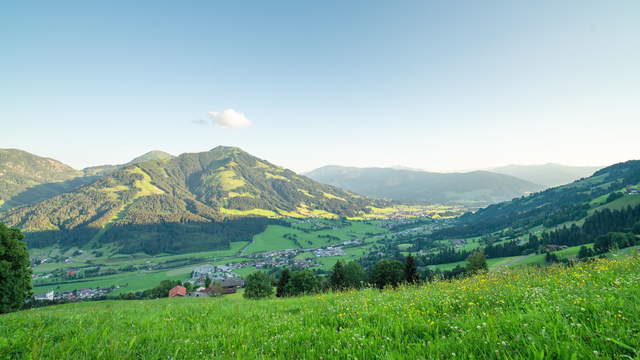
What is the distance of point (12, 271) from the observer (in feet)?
106

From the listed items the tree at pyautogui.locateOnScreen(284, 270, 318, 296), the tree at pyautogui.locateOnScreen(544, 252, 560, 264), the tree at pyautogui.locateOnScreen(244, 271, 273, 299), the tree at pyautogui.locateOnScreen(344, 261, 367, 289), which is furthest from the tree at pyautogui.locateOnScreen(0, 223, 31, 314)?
the tree at pyautogui.locateOnScreen(544, 252, 560, 264)

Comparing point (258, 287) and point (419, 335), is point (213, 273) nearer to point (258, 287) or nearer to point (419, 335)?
point (258, 287)

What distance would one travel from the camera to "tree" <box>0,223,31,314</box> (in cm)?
3109

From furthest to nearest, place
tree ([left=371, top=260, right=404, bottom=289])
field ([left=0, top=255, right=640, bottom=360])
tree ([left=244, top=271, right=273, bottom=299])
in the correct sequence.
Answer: tree ([left=244, top=271, right=273, bottom=299])
tree ([left=371, top=260, right=404, bottom=289])
field ([left=0, top=255, right=640, bottom=360])

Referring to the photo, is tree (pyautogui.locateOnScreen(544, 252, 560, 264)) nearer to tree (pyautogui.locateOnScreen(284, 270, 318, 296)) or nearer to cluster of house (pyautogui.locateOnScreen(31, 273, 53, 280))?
tree (pyautogui.locateOnScreen(284, 270, 318, 296))

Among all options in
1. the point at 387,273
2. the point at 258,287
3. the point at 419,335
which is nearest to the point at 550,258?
the point at 387,273

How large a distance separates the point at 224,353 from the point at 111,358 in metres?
1.83

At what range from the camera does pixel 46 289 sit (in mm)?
137250

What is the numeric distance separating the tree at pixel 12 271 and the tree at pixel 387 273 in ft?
177

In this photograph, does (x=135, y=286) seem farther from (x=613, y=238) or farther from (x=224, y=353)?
(x=613, y=238)

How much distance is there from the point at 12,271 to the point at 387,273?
190ft

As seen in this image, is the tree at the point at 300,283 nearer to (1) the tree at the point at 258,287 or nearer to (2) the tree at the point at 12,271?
(1) the tree at the point at 258,287

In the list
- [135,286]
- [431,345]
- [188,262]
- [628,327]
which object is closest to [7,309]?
[431,345]

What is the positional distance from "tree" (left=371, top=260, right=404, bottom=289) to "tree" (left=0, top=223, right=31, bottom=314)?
54.0 m
